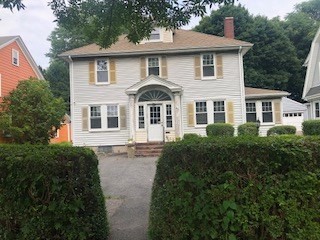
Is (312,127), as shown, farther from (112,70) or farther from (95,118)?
(95,118)

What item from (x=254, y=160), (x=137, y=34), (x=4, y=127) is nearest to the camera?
(x=254, y=160)

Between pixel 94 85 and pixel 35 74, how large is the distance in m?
8.00

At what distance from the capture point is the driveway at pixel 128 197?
5.14m

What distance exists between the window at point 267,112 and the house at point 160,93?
4 cm

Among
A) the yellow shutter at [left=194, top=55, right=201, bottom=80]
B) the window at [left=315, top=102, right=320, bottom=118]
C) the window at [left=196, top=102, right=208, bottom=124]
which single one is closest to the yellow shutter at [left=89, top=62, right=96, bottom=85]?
the yellow shutter at [left=194, top=55, right=201, bottom=80]

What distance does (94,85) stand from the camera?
63.3ft

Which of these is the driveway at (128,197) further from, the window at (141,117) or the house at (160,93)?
the house at (160,93)

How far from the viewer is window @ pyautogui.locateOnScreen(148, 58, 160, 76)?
758 inches

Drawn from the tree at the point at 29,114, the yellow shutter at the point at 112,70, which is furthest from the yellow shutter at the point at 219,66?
the tree at the point at 29,114

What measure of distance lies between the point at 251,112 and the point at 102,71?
9.48m

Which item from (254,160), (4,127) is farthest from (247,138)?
(4,127)

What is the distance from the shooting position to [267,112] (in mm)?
19500

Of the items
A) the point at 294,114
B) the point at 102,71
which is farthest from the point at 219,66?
the point at 294,114

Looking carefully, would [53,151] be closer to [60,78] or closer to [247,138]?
[247,138]
